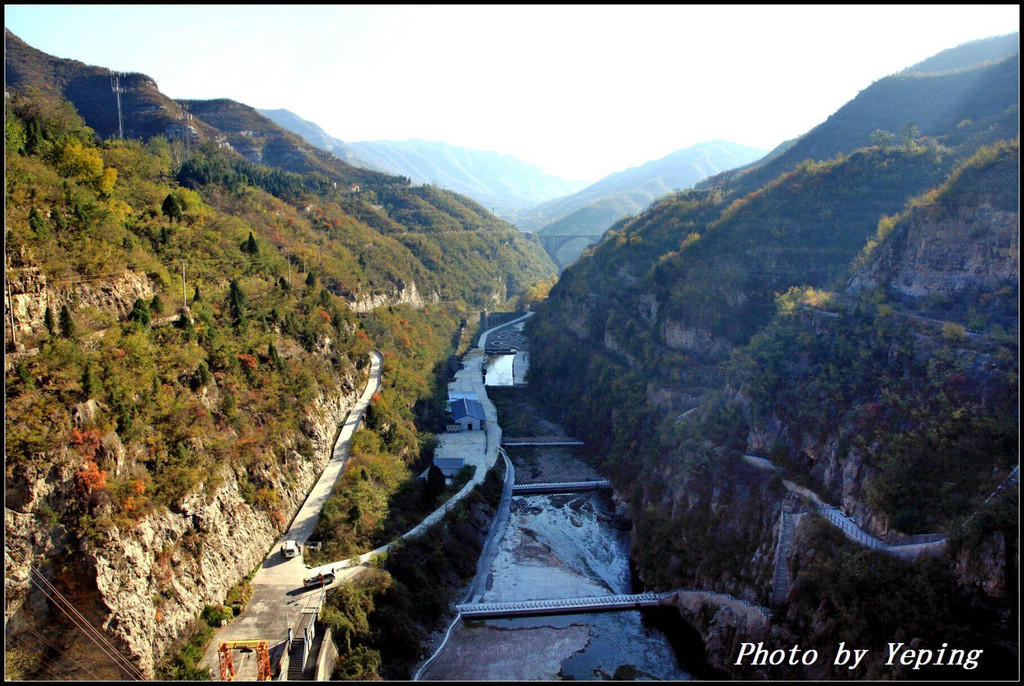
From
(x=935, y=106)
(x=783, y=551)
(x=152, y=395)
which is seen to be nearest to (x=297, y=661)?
(x=152, y=395)

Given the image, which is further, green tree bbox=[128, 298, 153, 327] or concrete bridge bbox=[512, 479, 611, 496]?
concrete bridge bbox=[512, 479, 611, 496]

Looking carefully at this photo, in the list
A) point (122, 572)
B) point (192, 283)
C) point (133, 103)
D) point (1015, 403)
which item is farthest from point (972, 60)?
point (133, 103)

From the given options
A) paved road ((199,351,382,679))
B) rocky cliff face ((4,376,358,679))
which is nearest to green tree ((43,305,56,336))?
rocky cliff face ((4,376,358,679))

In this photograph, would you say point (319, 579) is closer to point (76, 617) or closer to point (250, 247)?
point (76, 617)

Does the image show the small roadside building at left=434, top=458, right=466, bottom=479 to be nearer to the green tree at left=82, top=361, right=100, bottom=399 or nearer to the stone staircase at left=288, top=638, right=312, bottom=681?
the stone staircase at left=288, top=638, right=312, bottom=681

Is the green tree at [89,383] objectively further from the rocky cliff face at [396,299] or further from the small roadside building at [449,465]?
the rocky cliff face at [396,299]

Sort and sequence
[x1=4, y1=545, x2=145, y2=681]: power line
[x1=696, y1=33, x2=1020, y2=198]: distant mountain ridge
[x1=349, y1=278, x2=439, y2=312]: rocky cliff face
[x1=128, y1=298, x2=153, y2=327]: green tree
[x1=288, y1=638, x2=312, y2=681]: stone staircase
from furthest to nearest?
[x1=349, y1=278, x2=439, y2=312]: rocky cliff face, [x1=696, y1=33, x2=1020, y2=198]: distant mountain ridge, [x1=128, y1=298, x2=153, y2=327]: green tree, [x1=288, y1=638, x2=312, y2=681]: stone staircase, [x1=4, y1=545, x2=145, y2=681]: power line

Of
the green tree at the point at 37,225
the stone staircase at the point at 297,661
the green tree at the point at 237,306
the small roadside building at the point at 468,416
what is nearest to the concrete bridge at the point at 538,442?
the small roadside building at the point at 468,416

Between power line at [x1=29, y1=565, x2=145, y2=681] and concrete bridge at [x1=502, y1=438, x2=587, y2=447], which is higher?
power line at [x1=29, y1=565, x2=145, y2=681]
